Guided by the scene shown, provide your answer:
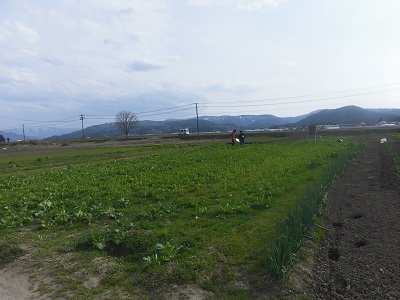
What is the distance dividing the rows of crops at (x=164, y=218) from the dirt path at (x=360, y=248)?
4.06ft

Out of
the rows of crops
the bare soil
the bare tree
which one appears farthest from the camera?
the bare tree

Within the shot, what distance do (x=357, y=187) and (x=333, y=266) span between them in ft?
27.1

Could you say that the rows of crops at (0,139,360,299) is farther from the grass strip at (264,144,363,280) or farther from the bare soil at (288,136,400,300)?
the bare soil at (288,136,400,300)

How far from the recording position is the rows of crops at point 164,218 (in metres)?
5.88

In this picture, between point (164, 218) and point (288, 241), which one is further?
point (164, 218)

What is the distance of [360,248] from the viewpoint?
6.88 meters

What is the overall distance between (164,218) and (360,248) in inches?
185

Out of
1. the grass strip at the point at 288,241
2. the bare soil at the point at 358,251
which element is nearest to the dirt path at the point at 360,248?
the bare soil at the point at 358,251

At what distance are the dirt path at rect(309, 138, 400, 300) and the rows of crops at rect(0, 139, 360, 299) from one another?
1.24 m

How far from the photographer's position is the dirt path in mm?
5285

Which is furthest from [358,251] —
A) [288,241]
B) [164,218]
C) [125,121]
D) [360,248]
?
[125,121]

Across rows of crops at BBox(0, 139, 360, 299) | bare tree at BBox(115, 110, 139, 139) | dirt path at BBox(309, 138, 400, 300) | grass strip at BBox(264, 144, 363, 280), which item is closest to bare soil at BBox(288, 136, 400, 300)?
dirt path at BBox(309, 138, 400, 300)

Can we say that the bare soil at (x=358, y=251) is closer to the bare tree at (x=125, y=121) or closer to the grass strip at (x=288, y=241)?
→ the grass strip at (x=288, y=241)

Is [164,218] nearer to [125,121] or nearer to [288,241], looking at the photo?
[288,241]
